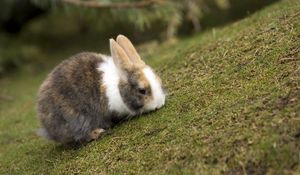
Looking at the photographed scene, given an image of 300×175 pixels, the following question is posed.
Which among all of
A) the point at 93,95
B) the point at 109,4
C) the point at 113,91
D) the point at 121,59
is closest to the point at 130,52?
the point at 121,59

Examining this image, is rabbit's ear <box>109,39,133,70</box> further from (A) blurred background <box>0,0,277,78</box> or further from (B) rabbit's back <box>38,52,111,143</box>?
(A) blurred background <box>0,0,277,78</box>

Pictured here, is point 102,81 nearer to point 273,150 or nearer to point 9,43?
point 273,150

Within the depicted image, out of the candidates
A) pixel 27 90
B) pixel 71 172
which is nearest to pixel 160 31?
pixel 27 90

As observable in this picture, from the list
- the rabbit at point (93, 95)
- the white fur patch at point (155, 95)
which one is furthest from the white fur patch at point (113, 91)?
the white fur patch at point (155, 95)

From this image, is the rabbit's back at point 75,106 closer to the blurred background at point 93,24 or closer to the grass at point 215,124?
the grass at point 215,124

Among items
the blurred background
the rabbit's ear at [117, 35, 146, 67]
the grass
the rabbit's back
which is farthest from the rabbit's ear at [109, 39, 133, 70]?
the blurred background
